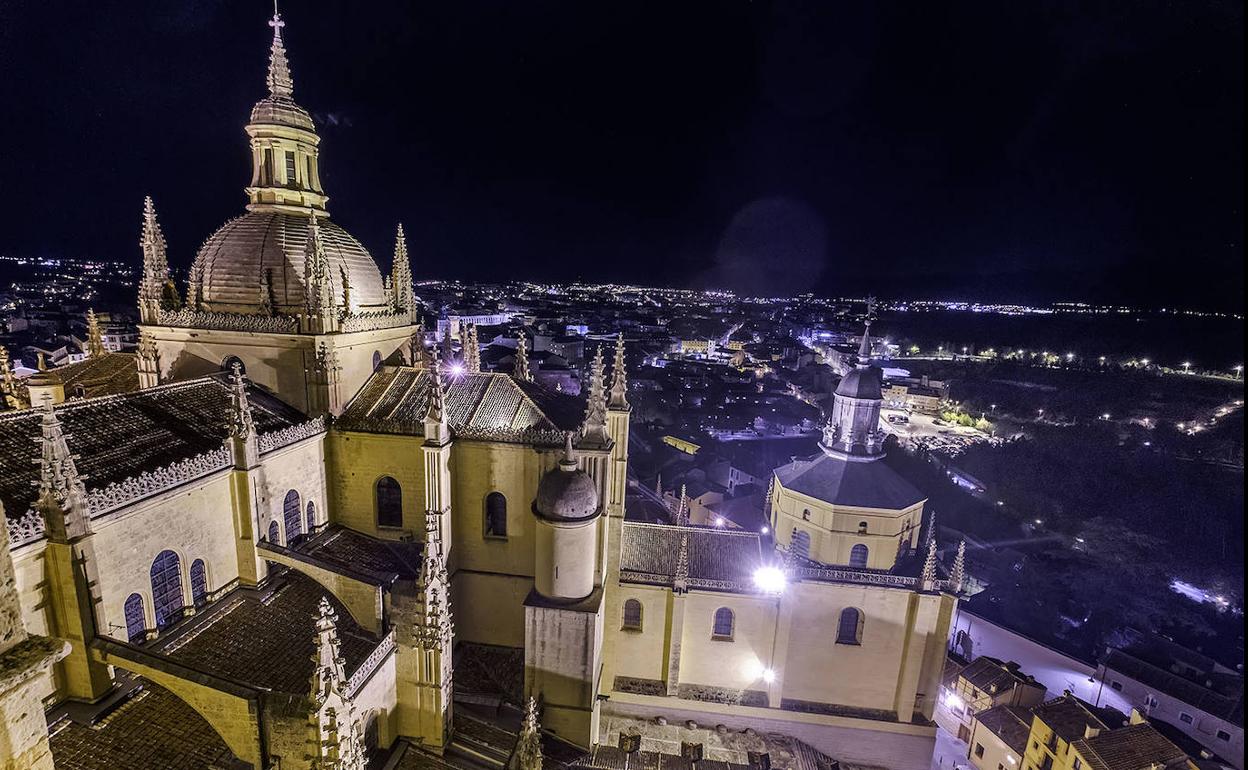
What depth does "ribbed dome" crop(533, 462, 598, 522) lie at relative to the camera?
625 inches

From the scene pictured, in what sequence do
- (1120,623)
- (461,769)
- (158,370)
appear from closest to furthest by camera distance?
(461,769)
(158,370)
(1120,623)

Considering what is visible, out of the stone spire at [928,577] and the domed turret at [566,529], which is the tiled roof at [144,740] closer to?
the domed turret at [566,529]

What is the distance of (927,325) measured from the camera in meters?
146

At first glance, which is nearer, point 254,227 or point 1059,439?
point 254,227

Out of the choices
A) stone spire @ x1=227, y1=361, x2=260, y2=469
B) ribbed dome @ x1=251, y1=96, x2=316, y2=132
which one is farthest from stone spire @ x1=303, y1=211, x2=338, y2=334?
ribbed dome @ x1=251, y1=96, x2=316, y2=132

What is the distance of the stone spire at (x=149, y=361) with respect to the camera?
17.9 m

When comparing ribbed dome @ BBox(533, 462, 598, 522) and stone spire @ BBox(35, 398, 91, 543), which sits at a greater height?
stone spire @ BBox(35, 398, 91, 543)

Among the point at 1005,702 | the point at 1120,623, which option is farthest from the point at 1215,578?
the point at 1005,702

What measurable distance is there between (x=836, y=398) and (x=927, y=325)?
145790 millimetres

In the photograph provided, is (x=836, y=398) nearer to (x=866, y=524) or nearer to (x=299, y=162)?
(x=866, y=524)

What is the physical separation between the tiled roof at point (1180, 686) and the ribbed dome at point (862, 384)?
2334 cm

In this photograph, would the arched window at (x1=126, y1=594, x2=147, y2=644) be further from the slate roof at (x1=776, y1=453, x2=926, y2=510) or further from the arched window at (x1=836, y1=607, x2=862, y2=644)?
the arched window at (x1=836, y1=607, x2=862, y2=644)

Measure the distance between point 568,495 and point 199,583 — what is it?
9378 millimetres

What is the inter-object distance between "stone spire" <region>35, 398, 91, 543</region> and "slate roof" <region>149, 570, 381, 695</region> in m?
3.13
